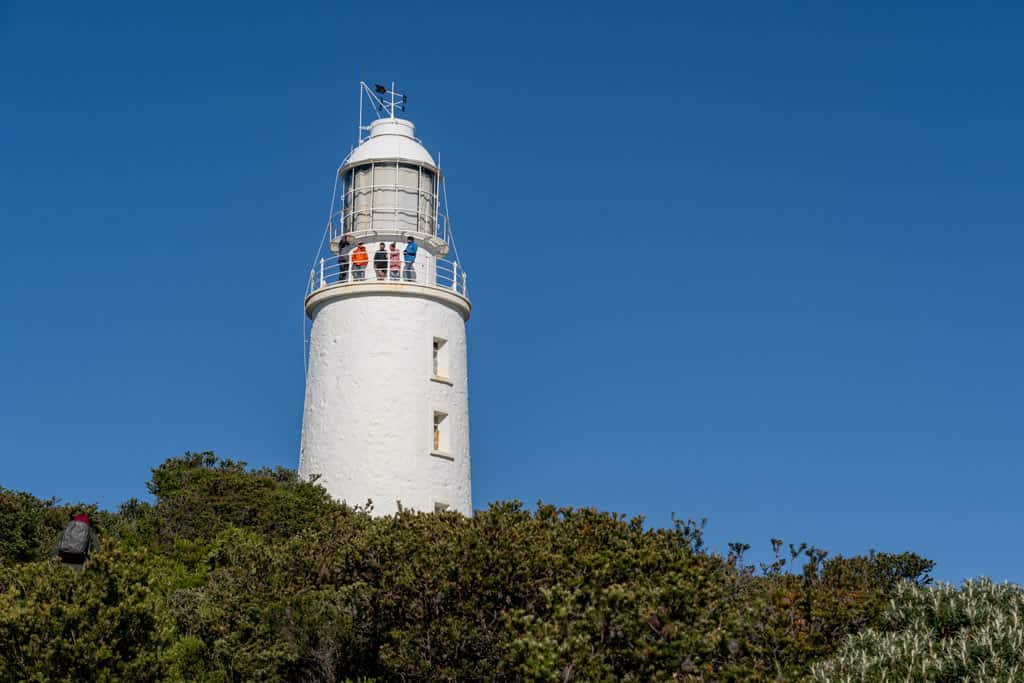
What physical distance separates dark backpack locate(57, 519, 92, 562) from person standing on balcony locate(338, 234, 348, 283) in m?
15.8

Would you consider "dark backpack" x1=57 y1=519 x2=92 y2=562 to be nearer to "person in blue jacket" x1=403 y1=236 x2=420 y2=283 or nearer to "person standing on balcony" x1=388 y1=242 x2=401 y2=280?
"person standing on balcony" x1=388 y1=242 x2=401 y2=280

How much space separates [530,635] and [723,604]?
134 inches

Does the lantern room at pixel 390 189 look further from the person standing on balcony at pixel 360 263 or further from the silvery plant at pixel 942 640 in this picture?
the silvery plant at pixel 942 640

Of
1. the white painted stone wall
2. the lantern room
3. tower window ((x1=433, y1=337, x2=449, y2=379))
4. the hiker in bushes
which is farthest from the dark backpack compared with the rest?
the lantern room

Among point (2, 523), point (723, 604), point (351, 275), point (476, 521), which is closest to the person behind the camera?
point (723, 604)

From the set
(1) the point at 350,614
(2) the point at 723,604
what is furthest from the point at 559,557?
(1) the point at 350,614

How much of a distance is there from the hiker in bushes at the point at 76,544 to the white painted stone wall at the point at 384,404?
43.1 feet

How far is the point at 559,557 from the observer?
22891 mm

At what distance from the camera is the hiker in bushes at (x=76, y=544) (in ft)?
74.3

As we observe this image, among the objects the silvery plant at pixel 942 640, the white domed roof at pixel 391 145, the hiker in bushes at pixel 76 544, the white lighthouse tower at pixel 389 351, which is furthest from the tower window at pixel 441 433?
the silvery plant at pixel 942 640

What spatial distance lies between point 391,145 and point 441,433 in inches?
325

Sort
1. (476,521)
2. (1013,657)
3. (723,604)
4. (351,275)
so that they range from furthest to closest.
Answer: (351,275)
(476,521)
(723,604)
(1013,657)

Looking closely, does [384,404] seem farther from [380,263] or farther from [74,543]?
[74,543]

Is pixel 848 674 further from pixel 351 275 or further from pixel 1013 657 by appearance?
pixel 351 275
